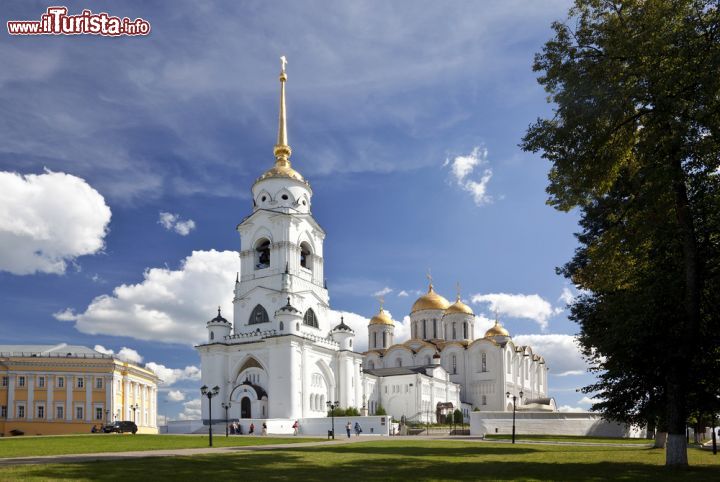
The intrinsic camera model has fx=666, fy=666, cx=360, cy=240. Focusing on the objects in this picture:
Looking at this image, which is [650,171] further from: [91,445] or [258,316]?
[258,316]

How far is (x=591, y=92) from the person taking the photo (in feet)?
64.4

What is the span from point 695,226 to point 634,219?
1.93 m

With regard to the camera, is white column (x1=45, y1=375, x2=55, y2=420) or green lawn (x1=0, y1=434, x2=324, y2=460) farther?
white column (x1=45, y1=375, x2=55, y2=420)

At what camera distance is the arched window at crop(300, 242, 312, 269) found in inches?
2406

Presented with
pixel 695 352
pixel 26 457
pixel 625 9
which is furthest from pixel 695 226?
pixel 26 457

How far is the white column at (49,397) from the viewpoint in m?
66.1

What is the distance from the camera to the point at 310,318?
5909 cm

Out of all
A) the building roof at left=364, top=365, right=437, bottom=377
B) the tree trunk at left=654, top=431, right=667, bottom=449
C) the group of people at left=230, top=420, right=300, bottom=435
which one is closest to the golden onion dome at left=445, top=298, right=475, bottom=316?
the building roof at left=364, top=365, right=437, bottom=377

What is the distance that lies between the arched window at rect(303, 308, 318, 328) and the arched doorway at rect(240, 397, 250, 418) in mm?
8708

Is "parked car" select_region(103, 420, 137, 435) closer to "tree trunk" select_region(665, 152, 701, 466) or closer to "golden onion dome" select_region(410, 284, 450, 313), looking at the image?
"tree trunk" select_region(665, 152, 701, 466)

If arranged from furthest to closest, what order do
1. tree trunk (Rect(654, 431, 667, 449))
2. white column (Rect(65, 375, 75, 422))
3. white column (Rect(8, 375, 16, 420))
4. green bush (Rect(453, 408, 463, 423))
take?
green bush (Rect(453, 408, 463, 423)) < white column (Rect(65, 375, 75, 422)) < white column (Rect(8, 375, 16, 420)) < tree trunk (Rect(654, 431, 667, 449))

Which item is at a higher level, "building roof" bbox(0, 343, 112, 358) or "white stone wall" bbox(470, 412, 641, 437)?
"building roof" bbox(0, 343, 112, 358)

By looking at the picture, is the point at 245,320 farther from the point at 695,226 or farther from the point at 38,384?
the point at 695,226

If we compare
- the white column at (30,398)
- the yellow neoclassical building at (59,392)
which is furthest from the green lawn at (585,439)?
the white column at (30,398)
